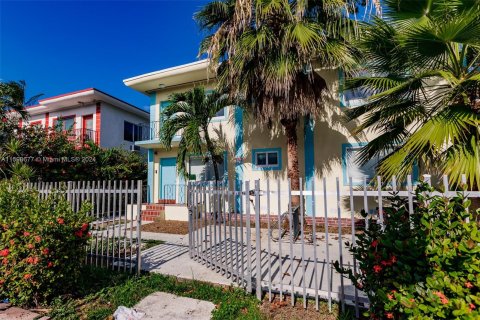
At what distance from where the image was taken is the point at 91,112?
15828 mm

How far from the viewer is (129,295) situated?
3.79 m

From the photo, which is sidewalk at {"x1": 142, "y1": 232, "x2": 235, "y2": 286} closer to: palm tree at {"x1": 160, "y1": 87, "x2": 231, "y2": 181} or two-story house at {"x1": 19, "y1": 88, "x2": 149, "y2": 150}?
palm tree at {"x1": 160, "y1": 87, "x2": 231, "y2": 181}

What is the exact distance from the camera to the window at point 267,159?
10062 mm

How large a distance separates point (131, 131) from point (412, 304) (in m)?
19.2

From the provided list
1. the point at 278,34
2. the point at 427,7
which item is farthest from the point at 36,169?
the point at 427,7

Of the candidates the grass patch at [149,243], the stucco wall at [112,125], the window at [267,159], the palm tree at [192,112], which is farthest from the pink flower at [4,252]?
the stucco wall at [112,125]

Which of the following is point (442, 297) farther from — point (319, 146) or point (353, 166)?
point (319, 146)

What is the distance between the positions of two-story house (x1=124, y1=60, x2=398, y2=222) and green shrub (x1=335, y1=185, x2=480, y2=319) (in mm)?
6666

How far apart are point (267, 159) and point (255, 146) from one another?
769mm

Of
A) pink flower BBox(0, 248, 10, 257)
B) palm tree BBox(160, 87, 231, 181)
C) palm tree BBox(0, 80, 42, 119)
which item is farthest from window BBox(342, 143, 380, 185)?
palm tree BBox(0, 80, 42, 119)

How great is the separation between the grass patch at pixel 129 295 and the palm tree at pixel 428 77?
3.22 meters

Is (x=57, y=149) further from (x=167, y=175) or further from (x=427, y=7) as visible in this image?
(x=427, y=7)

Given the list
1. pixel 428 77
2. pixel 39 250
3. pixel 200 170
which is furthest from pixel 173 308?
pixel 200 170

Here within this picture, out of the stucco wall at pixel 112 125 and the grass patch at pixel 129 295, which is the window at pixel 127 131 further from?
the grass patch at pixel 129 295
